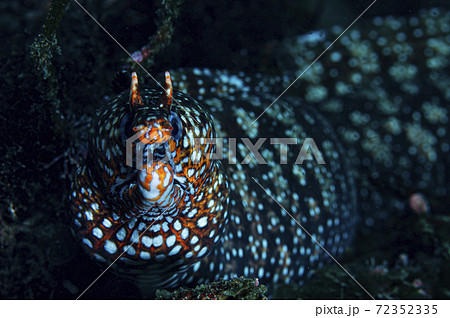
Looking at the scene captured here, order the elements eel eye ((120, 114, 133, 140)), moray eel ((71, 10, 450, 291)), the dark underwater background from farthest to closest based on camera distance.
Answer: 1. the dark underwater background
2. moray eel ((71, 10, 450, 291))
3. eel eye ((120, 114, 133, 140))

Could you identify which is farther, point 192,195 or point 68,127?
point 68,127

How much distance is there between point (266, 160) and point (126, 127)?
1.58 meters

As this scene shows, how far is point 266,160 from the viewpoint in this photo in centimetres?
307

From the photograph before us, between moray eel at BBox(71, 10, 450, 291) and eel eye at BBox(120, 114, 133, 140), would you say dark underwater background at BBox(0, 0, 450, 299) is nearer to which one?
moray eel at BBox(71, 10, 450, 291)

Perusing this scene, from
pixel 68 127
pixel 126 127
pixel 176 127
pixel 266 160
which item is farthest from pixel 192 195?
pixel 68 127

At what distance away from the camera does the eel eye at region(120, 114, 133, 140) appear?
1.70 metres

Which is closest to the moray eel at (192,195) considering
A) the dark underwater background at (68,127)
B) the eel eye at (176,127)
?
the eel eye at (176,127)

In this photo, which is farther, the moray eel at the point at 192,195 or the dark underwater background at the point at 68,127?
the dark underwater background at the point at 68,127

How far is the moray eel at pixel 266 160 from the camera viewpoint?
1833mm

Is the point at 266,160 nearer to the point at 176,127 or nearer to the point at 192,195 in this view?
the point at 192,195

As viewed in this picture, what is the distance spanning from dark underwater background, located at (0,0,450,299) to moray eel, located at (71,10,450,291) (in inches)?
15.3

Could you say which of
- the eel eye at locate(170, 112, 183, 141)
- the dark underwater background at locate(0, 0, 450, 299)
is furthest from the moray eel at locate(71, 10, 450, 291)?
the dark underwater background at locate(0, 0, 450, 299)

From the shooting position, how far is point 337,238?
3729 mm

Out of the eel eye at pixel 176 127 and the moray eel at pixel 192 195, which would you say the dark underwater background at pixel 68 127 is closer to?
the moray eel at pixel 192 195
